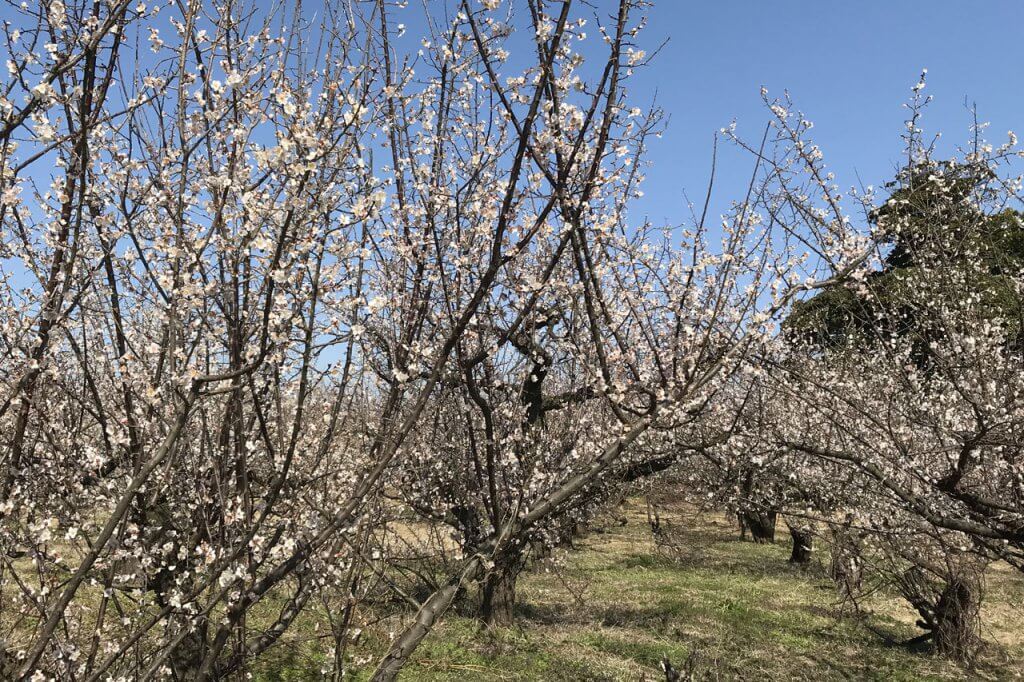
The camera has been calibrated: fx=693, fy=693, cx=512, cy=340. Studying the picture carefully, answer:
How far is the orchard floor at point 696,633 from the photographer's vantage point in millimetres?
7762

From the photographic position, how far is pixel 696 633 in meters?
9.20

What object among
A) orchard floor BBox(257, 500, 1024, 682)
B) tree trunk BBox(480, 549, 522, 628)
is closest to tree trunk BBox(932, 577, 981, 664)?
orchard floor BBox(257, 500, 1024, 682)

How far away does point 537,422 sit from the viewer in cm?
899

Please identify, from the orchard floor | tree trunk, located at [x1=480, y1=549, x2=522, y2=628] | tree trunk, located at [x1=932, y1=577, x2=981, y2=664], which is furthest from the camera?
tree trunk, located at [x1=480, y1=549, x2=522, y2=628]

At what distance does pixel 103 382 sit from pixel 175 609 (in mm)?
2003

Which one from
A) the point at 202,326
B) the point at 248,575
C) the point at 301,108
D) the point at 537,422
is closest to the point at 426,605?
the point at 248,575

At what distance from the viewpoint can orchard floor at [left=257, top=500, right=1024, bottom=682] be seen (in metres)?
7.76

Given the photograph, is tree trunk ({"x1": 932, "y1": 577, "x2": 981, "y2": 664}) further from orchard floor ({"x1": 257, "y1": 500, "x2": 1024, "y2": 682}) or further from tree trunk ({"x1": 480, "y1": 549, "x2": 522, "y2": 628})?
tree trunk ({"x1": 480, "y1": 549, "x2": 522, "y2": 628})

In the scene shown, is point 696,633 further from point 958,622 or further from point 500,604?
point 958,622

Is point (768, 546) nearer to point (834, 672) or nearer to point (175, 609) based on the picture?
point (834, 672)

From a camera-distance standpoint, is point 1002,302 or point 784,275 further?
point 1002,302

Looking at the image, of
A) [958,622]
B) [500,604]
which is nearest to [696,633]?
[500,604]

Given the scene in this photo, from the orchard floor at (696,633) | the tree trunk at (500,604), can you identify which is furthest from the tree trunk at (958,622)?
the tree trunk at (500,604)

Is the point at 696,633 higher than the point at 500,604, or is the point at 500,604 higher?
the point at 500,604
